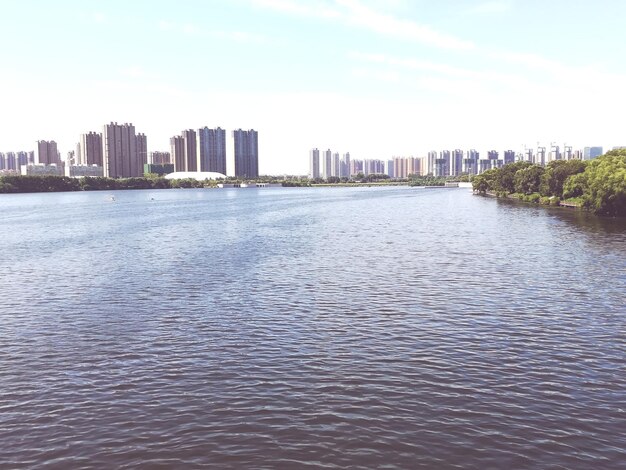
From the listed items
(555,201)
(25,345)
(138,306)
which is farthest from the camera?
(555,201)

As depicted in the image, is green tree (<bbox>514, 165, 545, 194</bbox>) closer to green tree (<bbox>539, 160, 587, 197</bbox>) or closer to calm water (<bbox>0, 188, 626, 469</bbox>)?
green tree (<bbox>539, 160, 587, 197</bbox>)

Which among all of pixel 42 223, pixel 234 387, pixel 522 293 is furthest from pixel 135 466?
pixel 42 223

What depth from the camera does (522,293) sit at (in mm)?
40625

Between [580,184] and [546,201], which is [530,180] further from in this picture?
[580,184]

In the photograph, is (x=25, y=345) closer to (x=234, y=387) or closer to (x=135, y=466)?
(x=234, y=387)

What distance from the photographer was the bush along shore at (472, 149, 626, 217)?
325 ft

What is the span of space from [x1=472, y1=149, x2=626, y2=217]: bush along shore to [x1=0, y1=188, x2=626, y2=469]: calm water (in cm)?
4986

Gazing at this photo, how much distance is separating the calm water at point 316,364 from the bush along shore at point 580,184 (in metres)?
49.9

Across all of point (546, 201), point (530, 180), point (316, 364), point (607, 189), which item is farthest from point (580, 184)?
point (316, 364)

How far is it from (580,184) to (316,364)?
111m

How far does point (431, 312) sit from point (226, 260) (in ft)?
95.5

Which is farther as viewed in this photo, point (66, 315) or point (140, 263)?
point (140, 263)

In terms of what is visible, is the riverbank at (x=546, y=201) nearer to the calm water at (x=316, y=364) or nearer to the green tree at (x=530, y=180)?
the green tree at (x=530, y=180)

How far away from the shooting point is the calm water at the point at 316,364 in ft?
61.8
